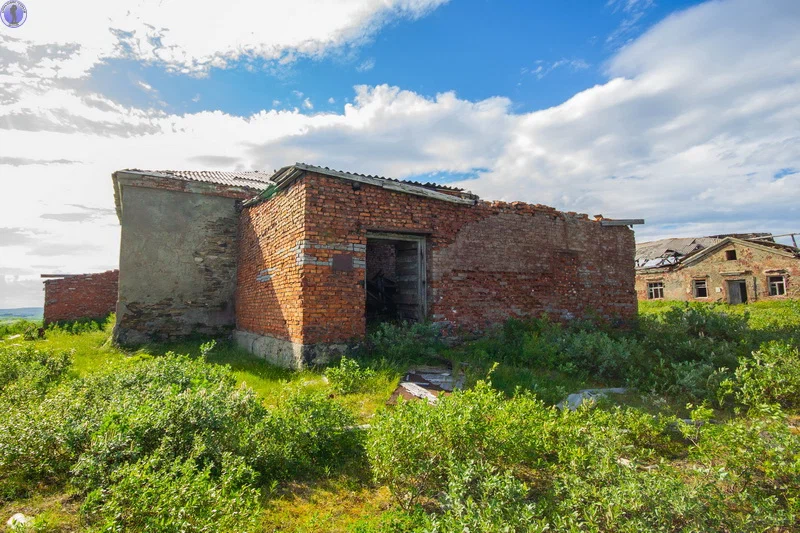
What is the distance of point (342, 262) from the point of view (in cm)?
711

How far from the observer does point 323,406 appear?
4.05 meters

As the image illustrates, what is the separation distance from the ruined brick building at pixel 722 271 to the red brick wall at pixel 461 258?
1837 cm

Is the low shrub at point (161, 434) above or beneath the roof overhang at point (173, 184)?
beneath

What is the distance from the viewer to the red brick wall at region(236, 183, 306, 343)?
7.12 meters

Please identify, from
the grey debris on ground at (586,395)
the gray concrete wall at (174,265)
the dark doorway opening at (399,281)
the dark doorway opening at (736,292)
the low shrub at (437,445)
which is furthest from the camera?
the dark doorway opening at (736,292)

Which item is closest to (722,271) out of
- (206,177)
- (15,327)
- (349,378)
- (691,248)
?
(691,248)

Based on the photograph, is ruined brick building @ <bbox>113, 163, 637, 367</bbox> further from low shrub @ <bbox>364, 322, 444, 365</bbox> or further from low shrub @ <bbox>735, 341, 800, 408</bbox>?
low shrub @ <bbox>735, 341, 800, 408</bbox>

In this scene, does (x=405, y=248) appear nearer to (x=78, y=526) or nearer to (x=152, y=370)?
(x=152, y=370)

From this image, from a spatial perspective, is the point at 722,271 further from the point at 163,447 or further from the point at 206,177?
the point at 163,447

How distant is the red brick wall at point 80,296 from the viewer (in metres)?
14.1

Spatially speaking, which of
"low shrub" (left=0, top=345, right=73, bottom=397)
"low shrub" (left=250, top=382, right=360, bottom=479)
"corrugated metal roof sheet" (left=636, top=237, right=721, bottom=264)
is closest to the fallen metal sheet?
"low shrub" (left=250, top=382, right=360, bottom=479)

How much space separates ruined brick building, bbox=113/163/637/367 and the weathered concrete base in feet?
0.08

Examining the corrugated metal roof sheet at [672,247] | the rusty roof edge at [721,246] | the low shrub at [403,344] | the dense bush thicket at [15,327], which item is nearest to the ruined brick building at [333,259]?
the low shrub at [403,344]

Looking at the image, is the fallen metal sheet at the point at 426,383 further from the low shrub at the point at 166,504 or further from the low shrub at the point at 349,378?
the low shrub at the point at 166,504
